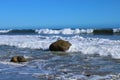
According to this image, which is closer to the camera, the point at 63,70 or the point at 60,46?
the point at 63,70

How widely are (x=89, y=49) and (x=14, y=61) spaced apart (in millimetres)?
5496

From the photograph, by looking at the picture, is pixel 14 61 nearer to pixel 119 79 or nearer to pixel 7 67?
pixel 7 67

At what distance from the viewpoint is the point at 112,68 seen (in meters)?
12.0

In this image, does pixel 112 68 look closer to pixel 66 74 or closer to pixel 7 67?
pixel 66 74

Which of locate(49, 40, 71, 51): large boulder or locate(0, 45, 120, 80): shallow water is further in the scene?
locate(49, 40, 71, 51): large boulder

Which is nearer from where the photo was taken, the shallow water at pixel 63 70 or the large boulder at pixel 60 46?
the shallow water at pixel 63 70

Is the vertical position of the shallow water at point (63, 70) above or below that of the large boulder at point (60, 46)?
below

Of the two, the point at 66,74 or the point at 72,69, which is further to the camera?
the point at 72,69

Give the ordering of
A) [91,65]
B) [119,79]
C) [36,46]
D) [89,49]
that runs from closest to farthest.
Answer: [119,79] → [91,65] → [89,49] → [36,46]

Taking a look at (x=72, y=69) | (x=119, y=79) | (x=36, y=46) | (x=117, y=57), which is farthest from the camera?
(x=36, y=46)

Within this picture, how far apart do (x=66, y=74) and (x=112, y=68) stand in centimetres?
203

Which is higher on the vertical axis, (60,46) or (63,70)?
(60,46)

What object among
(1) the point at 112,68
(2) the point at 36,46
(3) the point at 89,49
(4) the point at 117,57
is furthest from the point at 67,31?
(1) the point at 112,68

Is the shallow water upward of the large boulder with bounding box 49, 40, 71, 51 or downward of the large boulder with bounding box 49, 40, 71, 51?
downward
